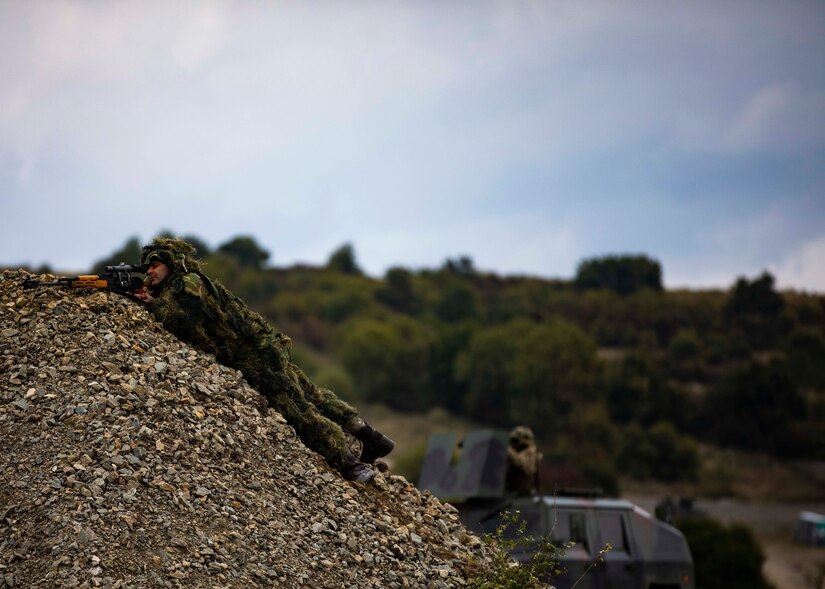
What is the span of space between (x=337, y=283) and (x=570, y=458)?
54.0m

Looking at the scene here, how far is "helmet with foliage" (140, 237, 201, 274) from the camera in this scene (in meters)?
14.3

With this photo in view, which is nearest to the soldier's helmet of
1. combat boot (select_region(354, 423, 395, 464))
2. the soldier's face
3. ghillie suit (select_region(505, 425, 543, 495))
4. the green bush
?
ghillie suit (select_region(505, 425, 543, 495))

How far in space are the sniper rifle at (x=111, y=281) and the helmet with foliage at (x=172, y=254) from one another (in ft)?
0.70

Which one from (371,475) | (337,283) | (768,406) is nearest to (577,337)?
(768,406)

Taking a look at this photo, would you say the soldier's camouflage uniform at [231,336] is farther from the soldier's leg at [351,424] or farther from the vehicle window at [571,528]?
the vehicle window at [571,528]

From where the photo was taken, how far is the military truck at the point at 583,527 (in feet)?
64.3

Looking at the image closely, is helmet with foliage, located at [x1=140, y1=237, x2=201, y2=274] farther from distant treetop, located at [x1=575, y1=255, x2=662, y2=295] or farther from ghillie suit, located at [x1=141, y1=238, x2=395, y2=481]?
distant treetop, located at [x1=575, y1=255, x2=662, y2=295]

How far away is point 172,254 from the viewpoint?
14.3 metres

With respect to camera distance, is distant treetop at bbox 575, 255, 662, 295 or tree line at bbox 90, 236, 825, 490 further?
distant treetop at bbox 575, 255, 662, 295

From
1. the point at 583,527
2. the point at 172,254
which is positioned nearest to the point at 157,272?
the point at 172,254

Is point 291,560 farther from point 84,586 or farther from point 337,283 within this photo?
point 337,283

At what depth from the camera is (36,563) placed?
36.8 ft

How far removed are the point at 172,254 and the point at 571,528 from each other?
9.02 m

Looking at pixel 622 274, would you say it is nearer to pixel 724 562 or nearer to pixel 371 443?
pixel 724 562
